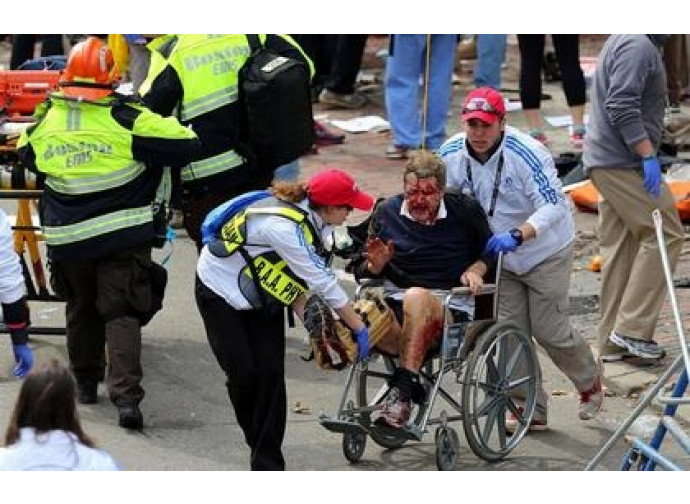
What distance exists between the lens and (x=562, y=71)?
12.8 meters

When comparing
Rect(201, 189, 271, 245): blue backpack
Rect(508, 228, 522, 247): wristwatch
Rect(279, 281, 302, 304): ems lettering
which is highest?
Rect(201, 189, 271, 245): blue backpack

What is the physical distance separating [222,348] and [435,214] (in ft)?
3.57

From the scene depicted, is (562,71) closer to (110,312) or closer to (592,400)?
(592,400)

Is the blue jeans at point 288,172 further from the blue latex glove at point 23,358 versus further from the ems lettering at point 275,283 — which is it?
the ems lettering at point 275,283

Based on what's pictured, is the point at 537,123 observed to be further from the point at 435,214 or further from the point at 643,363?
the point at 435,214

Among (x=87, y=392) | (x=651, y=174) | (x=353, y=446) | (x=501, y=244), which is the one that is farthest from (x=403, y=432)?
(x=651, y=174)

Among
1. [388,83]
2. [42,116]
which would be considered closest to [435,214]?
[42,116]

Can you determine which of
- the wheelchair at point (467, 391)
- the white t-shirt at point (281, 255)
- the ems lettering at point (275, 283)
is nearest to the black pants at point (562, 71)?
the wheelchair at point (467, 391)

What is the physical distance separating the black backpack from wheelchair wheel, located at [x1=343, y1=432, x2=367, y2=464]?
1809mm

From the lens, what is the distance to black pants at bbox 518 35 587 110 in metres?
12.6

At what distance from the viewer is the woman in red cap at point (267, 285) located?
7250mm

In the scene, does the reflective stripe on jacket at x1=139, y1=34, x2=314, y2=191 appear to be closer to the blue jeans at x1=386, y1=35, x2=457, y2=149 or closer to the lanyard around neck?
the lanyard around neck

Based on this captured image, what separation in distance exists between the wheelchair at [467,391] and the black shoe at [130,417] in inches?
36.8

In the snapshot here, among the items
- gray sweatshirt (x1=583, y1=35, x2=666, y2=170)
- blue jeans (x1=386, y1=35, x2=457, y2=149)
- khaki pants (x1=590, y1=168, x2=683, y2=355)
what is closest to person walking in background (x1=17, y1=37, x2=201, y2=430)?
gray sweatshirt (x1=583, y1=35, x2=666, y2=170)
